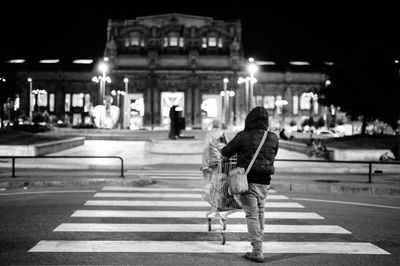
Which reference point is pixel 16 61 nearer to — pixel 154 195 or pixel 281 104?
pixel 281 104

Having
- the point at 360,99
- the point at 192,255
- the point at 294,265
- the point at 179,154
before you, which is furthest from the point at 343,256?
the point at 360,99

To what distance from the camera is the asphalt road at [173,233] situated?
6.09 m

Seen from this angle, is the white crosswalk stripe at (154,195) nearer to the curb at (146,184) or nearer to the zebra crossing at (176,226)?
the zebra crossing at (176,226)

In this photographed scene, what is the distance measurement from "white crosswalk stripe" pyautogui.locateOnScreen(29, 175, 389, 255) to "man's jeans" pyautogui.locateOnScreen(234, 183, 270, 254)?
22.1 inches

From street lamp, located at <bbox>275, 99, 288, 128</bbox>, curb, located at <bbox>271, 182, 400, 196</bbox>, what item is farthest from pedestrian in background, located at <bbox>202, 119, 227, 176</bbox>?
street lamp, located at <bbox>275, 99, 288, 128</bbox>

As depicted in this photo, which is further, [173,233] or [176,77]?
[176,77]

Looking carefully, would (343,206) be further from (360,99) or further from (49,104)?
(49,104)

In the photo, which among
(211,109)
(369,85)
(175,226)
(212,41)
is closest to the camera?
(175,226)

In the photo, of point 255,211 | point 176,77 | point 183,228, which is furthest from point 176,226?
point 176,77

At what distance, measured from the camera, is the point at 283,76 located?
9662cm

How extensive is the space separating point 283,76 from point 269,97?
5007mm

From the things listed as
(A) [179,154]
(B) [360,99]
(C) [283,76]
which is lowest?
(A) [179,154]

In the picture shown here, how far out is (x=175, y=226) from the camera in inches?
322

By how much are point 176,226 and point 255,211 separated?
2.39 metres
